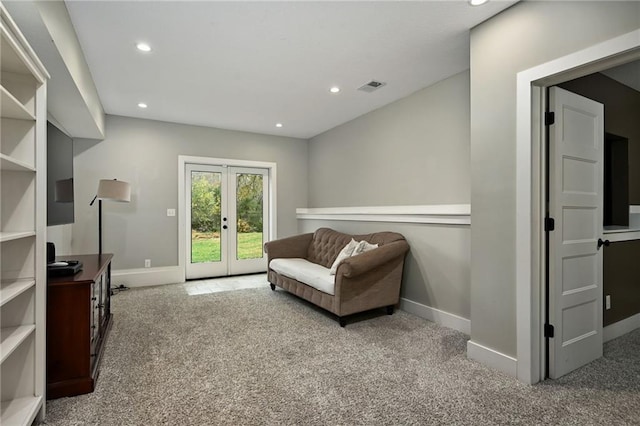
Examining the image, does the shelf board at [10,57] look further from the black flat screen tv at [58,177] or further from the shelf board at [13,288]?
the shelf board at [13,288]

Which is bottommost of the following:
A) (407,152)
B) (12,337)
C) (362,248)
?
(12,337)

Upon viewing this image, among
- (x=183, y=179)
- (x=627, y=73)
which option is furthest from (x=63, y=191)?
(x=627, y=73)

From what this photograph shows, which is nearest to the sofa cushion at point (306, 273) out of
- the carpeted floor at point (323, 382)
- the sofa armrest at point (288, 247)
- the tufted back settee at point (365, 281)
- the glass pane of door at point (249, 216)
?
the tufted back settee at point (365, 281)

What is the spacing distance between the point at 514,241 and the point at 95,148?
5230 millimetres

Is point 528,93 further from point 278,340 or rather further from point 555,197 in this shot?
point 278,340

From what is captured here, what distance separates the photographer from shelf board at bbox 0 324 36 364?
56.8 inches

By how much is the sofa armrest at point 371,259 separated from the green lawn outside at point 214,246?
9.71ft

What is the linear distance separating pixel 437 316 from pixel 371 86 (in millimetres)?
2557

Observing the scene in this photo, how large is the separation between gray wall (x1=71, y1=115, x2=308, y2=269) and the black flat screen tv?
205 centimetres

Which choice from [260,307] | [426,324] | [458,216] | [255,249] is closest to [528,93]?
[458,216]

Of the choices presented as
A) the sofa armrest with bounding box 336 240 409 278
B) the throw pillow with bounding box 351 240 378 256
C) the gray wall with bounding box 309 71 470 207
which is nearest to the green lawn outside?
the gray wall with bounding box 309 71 470 207

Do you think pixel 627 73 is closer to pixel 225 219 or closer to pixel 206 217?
pixel 225 219

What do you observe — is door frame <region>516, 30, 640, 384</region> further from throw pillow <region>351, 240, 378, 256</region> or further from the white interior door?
throw pillow <region>351, 240, 378, 256</region>

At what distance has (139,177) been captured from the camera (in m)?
4.79
